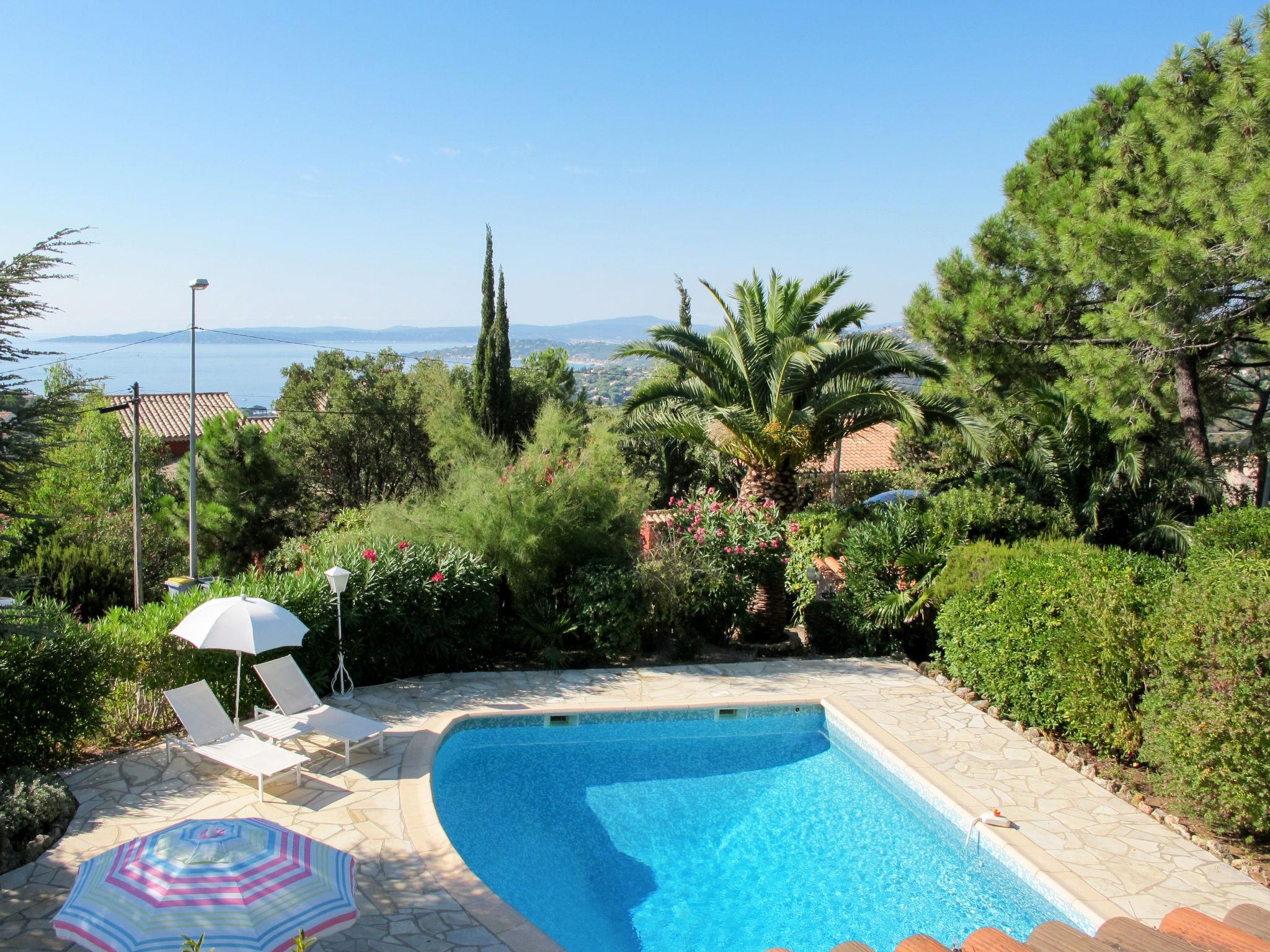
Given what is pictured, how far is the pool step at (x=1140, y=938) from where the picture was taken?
4191mm

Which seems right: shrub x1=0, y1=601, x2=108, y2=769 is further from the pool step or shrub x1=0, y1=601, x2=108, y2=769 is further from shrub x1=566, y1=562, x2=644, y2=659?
the pool step

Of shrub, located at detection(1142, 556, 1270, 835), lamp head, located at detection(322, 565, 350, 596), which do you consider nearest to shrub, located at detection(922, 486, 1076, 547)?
shrub, located at detection(1142, 556, 1270, 835)

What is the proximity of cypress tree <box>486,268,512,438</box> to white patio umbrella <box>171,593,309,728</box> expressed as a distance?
15535 millimetres

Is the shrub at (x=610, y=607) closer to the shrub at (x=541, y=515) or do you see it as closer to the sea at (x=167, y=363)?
the shrub at (x=541, y=515)

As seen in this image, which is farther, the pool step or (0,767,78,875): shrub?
(0,767,78,875): shrub

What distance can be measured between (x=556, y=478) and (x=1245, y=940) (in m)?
9.07

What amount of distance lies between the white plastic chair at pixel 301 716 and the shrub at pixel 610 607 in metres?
3.46

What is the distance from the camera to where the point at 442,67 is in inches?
649

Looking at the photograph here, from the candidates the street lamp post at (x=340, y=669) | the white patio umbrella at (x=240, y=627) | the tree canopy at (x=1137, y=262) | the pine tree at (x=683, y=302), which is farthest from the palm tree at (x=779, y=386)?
the pine tree at (x=683, y=302)

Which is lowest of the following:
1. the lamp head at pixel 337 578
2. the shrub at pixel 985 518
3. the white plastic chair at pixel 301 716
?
the white plastic chair at pixel 301 716

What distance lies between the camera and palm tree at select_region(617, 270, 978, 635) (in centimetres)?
1367

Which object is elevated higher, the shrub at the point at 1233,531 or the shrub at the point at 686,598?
the shrub at the point at 1233,531

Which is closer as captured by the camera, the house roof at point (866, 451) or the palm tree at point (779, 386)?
the palm tree at point (779, 386)

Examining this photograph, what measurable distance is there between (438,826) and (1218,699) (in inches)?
247
